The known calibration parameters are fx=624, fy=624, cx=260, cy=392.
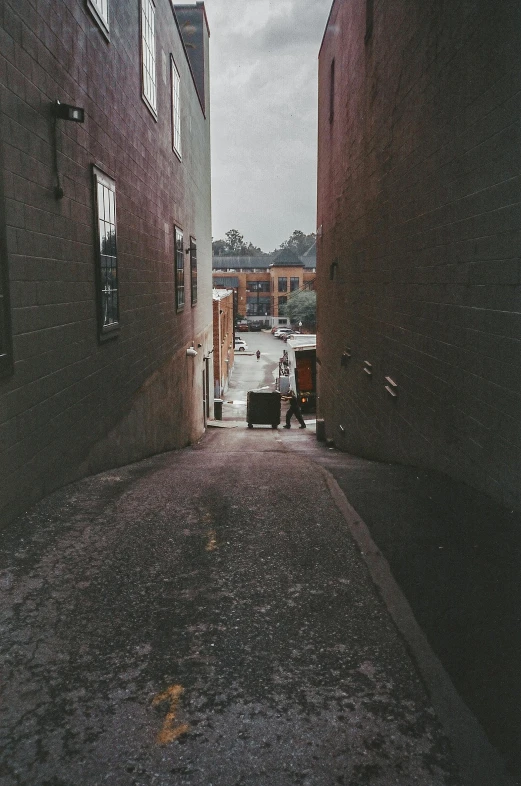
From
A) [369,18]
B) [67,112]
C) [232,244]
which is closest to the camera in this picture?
[67,112]

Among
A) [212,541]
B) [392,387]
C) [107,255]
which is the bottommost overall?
[212,541]

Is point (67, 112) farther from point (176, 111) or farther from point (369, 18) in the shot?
point (176, 111)

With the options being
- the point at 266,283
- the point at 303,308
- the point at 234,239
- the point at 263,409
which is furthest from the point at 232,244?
the point at 263,409

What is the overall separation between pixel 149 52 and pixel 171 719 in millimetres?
11015

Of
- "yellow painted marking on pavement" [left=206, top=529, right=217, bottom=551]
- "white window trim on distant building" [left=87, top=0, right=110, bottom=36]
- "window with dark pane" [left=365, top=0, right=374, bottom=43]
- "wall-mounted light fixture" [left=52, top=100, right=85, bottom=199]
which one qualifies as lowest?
"yellow painted marking on pavement" [left=206, top=529, right=217, bottom=551]

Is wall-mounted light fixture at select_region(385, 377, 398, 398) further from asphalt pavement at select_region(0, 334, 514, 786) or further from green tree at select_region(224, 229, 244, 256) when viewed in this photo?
green tree at select_region(224, 229, 244, 256)

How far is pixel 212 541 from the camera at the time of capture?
4832 mm

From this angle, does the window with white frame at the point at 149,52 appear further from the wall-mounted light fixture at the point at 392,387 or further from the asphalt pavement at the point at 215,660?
the asphalt pavement at the point at 215,660

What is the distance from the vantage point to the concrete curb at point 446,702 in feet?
8.12

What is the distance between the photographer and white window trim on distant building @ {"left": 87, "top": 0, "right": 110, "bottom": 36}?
6812 millimetres

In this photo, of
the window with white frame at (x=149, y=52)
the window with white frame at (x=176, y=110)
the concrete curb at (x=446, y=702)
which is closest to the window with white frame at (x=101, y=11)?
the window with white frame at (x=149, y=52)

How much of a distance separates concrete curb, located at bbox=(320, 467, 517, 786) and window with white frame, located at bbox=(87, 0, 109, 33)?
6.45 m

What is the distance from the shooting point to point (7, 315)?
177 inches

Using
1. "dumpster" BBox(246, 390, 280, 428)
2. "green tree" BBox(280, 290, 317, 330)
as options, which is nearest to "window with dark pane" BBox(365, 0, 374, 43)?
"dumpster" BBox(246, 390, 280, 428)
